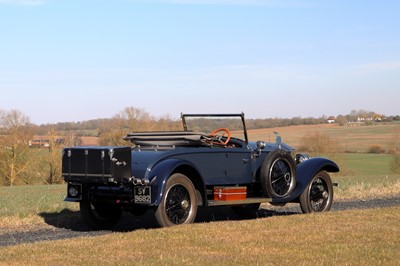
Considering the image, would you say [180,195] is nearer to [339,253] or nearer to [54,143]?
[339,253]

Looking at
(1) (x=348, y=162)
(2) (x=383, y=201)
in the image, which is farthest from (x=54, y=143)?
(2) (x=383, y=201)

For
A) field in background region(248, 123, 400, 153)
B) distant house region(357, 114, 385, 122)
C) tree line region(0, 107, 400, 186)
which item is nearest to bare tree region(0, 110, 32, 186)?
tree line region(0, 107, 400, 186)

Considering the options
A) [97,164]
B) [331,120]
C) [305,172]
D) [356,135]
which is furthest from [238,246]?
[331,120]

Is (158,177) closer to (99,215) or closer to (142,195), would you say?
(142,195)

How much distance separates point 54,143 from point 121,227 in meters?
45.6

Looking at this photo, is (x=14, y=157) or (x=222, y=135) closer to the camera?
(x=222, y=135)

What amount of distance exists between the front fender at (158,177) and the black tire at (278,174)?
6.45ft

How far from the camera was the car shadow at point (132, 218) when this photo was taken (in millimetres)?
10320

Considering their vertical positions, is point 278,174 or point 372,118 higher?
point 372,118

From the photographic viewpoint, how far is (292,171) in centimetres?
1103

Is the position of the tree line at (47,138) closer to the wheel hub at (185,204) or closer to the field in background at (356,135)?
the field in background at (356,135)

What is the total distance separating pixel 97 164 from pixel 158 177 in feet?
2.84

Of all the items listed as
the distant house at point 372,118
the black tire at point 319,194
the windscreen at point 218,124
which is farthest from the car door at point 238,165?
the distant house at point 372,118

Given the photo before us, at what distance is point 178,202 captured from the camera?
9492 mm
